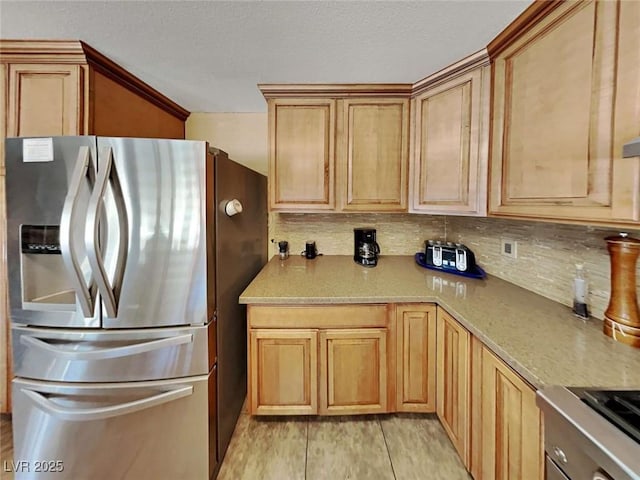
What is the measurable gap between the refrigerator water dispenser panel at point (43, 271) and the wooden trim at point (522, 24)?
7.67 feet

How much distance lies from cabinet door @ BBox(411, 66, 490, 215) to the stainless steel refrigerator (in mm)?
1453

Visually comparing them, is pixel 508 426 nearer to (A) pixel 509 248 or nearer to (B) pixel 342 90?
(A) pixel 509 248

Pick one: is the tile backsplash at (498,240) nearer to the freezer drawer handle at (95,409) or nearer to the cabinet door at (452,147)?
the cabinet door at (452,147)

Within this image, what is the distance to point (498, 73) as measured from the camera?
57.9 inches

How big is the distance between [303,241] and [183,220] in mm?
1410

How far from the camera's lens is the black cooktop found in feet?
2.15


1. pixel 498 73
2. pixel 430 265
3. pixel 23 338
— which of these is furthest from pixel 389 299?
pixel 23 338

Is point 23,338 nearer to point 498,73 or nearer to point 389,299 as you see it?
point 389,299

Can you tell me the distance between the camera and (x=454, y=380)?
4.74 feet

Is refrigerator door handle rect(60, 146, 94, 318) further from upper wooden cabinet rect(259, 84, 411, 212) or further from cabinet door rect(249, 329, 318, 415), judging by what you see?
upper wooden cabinet rect(259, 84, 411, 212)

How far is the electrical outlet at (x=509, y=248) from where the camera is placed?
5.63 feet

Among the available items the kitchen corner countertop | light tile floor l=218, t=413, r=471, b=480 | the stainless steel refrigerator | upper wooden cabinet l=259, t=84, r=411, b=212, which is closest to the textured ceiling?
upper wooden cabinet l=259, t=84, r=411, b=212

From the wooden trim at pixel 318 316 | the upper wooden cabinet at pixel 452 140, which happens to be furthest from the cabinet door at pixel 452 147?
the wooden trim at pixel 318 316

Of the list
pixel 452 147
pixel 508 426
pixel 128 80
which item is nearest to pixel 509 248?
pixel 452 147
